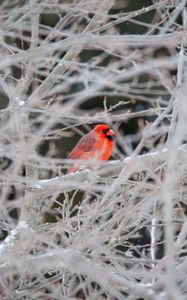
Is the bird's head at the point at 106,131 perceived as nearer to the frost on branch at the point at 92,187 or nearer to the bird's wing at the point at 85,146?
the bird's wing at the point at 85,146

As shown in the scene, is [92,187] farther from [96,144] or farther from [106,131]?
[106,131]

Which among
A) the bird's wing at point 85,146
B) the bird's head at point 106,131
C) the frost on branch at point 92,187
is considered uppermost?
the frost on branch at point 92,187

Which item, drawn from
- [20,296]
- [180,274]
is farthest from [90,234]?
[20,296]

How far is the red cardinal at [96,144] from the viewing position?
8984mm

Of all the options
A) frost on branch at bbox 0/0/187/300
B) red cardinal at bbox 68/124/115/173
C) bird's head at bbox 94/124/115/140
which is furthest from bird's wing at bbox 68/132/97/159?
frost on branch at bbox 0/0/187/300

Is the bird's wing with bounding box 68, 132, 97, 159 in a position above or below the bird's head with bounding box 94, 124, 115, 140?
above

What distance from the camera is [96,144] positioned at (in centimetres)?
920

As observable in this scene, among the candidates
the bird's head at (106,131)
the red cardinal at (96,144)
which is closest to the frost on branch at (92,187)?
the red cardinal at (96,144)

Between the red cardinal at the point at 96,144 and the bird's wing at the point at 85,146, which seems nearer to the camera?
the red cardinal at the point at 96,144

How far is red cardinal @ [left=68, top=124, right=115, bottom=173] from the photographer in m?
8.98

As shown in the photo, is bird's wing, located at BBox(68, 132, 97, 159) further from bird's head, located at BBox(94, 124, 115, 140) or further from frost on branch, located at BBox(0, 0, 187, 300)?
frost on branch, located at BBox(0, 0, 187, 300)

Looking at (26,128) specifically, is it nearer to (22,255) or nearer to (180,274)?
(22,255)

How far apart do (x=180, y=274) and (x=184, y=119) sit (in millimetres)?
849

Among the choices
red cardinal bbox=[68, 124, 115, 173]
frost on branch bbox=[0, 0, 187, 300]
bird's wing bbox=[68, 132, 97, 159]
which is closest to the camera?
frost on branch bbox=[0, 0, 187, 300]
